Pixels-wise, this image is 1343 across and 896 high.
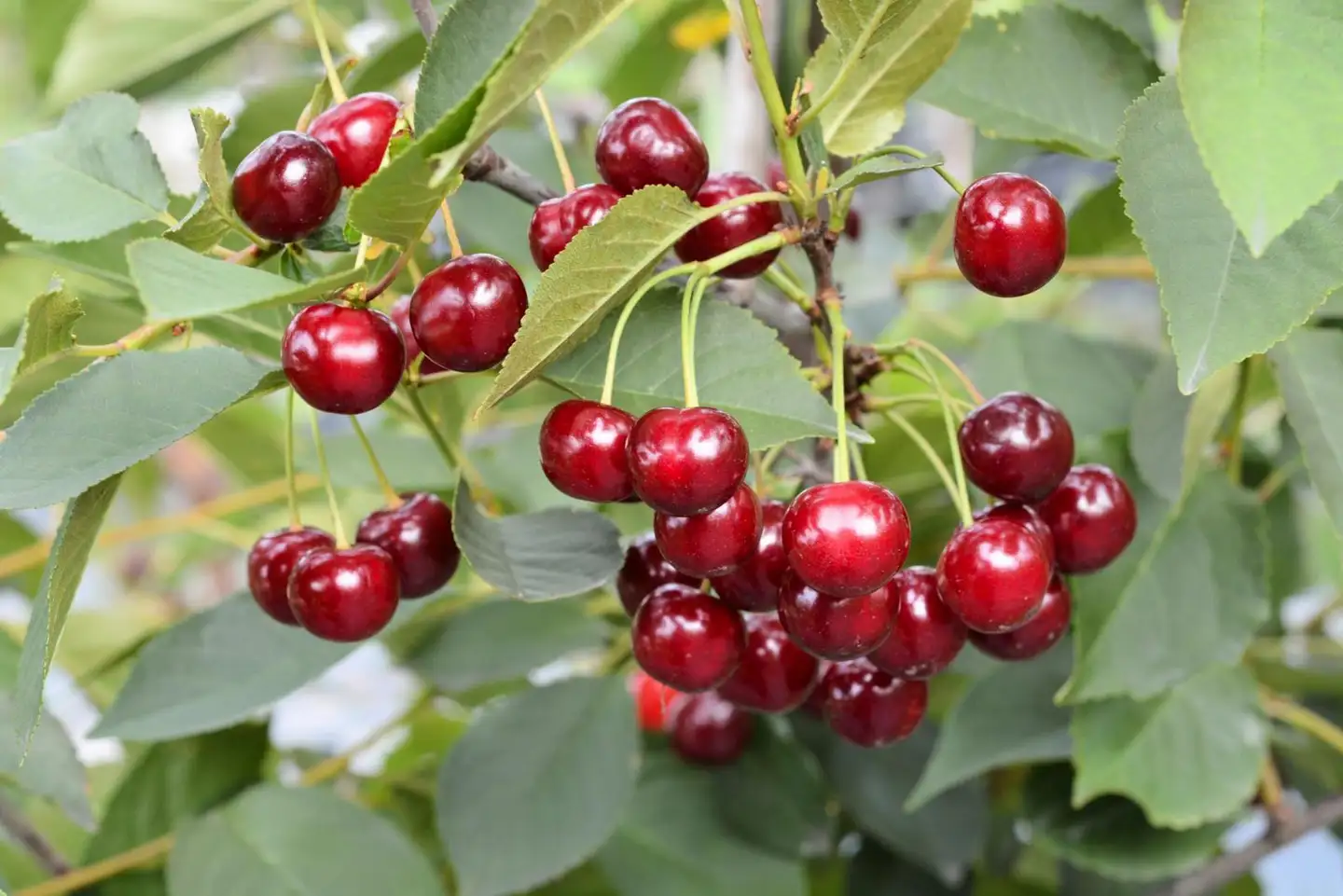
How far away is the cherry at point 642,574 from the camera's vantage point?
50 centimetres

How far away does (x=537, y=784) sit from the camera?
70 cm

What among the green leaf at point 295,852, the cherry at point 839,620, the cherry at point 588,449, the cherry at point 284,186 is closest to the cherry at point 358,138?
the cherry at point 284,186

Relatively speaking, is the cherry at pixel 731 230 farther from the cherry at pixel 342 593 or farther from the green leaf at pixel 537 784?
the green leaf at pixel 537 784

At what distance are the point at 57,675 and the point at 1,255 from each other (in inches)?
13.6

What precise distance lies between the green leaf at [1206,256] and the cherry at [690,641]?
0.20 meters

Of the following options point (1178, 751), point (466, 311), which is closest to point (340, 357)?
point (466, 311)

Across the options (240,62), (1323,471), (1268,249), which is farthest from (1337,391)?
(240,62)

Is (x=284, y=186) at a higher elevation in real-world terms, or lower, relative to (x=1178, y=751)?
higher

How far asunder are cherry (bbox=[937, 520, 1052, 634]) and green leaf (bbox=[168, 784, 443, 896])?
14.1 inches

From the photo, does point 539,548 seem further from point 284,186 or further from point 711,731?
point 711,731

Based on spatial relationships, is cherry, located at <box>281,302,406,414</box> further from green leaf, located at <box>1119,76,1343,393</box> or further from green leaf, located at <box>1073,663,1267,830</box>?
green leaf, located at <box>1073,663,1267,830</box>

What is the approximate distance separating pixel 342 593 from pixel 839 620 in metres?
0.20

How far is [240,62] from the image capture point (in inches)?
82.3

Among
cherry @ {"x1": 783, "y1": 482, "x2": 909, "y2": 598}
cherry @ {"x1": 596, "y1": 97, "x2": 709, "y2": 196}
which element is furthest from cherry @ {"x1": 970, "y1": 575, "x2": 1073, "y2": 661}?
cherry @ {"x1": 596, "y1": 97, "x2": 709, "y2": 196}
